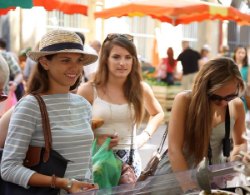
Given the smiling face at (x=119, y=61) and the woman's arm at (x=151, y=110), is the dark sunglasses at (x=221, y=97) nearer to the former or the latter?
the smiling face at (x=119, y=61)

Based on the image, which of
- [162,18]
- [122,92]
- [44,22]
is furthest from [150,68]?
[122,92]

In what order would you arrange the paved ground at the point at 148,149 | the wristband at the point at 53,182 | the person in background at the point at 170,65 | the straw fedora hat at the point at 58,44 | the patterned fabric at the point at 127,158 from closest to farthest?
the wristband at the point at 53,182 < the straw fedora hat at the point at 58,44 < the patterned fabric at the point at 127,158 < the paved ground at the point at 148,149 < the person in background at the point at 170,65

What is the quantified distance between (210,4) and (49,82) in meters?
7.62

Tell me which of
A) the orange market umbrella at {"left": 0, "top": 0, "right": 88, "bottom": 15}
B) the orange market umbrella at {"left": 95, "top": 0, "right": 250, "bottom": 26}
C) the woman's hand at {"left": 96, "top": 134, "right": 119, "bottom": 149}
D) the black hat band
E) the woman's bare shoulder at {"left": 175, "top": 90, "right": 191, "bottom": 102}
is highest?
the orange market umbrella at {"left": 95, "top": 0, "right": 250, "bottom": 26}

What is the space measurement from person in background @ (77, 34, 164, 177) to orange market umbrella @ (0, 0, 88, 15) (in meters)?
0.63

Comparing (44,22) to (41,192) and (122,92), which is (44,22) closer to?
(122,92)

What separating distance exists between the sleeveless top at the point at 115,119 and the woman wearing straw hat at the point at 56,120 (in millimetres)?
888

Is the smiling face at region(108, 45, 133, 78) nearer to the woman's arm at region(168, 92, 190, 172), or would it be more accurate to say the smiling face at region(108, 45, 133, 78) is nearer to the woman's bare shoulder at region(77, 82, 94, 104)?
the woman's bare shoulder at region(77, 82, 94, 104)

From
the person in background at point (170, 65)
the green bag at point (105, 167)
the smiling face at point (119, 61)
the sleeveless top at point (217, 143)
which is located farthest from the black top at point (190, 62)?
the sleeveless top at point (217, 143)

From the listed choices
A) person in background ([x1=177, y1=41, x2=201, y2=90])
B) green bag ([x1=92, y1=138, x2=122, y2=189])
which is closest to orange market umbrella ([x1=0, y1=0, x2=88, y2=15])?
green bag ([x1=92, y1=138, x2=122, y2=189])

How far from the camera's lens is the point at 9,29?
14.4 m

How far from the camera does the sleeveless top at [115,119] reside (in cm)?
353

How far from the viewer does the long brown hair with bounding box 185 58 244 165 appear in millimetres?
2705

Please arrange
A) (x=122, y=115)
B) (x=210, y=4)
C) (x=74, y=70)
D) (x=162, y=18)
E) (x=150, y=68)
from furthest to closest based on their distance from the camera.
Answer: (x=150, y=68), (x=162, y=18), (x=210, y=4), (x=122, y=115), (x=74, y=70)
